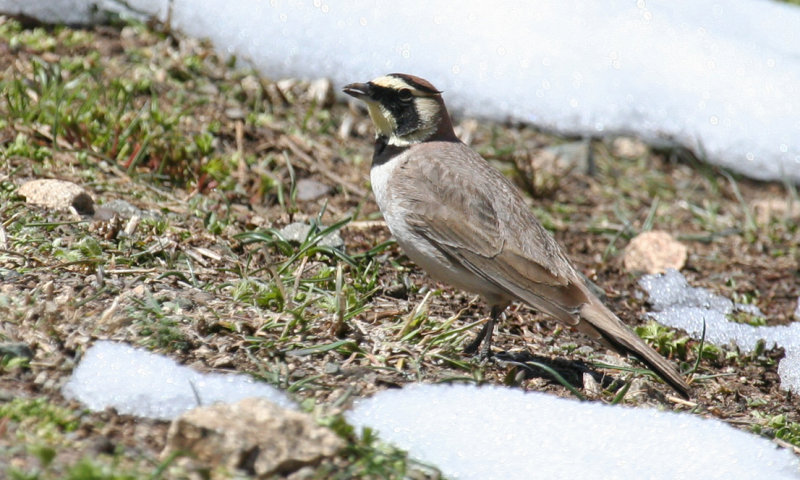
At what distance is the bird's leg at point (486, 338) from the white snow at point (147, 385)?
3.85ft

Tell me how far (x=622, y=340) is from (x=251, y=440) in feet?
6.66

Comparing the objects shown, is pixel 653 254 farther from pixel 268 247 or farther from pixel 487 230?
pixel 268 247

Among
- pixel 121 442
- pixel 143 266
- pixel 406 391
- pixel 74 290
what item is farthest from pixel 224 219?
pixel 121 442

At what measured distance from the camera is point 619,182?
7.55 metres

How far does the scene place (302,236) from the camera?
206 inches

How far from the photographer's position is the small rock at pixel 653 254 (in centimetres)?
609

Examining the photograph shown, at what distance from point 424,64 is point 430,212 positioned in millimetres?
3385

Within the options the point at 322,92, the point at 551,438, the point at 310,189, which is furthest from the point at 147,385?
the point at 322,92

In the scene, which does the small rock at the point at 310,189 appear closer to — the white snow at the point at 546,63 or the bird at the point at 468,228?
the bird at the point at 468,228

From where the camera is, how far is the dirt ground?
398cm

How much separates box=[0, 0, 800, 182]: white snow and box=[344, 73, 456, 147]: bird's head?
247 cm

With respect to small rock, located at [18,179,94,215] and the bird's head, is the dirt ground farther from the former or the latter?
the bird's head

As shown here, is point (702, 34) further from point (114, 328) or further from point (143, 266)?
point (114, 328)

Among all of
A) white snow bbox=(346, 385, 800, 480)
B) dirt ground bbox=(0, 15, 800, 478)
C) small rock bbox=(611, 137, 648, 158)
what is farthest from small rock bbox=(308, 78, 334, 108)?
white snow bbox=(346, 385, 800, 480)
